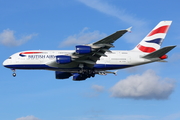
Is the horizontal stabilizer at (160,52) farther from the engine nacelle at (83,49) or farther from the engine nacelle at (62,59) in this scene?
the engine nacelle at (62,59)

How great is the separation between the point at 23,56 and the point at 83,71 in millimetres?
9937

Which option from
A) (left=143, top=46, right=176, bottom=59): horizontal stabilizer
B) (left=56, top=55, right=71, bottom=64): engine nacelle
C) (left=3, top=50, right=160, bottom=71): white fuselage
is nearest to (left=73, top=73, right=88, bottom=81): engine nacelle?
(left=3, top=50, right=160, bottom=71): white fuselage

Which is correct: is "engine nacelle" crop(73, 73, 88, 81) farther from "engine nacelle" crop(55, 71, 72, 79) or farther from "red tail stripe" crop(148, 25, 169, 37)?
"red tail stripe" crop(148, 25, 169, 37)

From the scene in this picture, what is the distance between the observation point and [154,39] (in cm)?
6450

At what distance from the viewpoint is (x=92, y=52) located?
55688mm

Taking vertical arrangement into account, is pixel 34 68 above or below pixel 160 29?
below

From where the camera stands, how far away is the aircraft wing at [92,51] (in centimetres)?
5158

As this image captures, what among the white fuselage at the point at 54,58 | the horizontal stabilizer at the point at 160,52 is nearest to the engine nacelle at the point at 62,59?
the white fuselage at the point at 54,58

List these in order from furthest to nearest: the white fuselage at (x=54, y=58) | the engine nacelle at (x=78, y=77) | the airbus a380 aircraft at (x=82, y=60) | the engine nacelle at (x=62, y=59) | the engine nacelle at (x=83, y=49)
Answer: the engine nacelle at (x=78, y=77) < the white fuselage at (x=54, y=58) < the airbus a380 aircraft at (x=82, y=60) < the engine nacelle at (x=62, y=59) < the engine nacelle at (x=83, y=49)

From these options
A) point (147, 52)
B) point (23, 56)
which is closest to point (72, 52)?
point (23, 56)

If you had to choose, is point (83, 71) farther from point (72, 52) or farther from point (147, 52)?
point (147, 52)

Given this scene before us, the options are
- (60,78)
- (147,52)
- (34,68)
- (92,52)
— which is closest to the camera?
(92,52)

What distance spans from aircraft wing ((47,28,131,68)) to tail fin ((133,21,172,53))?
9580mm

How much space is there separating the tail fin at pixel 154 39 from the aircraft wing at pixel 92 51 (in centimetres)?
958
